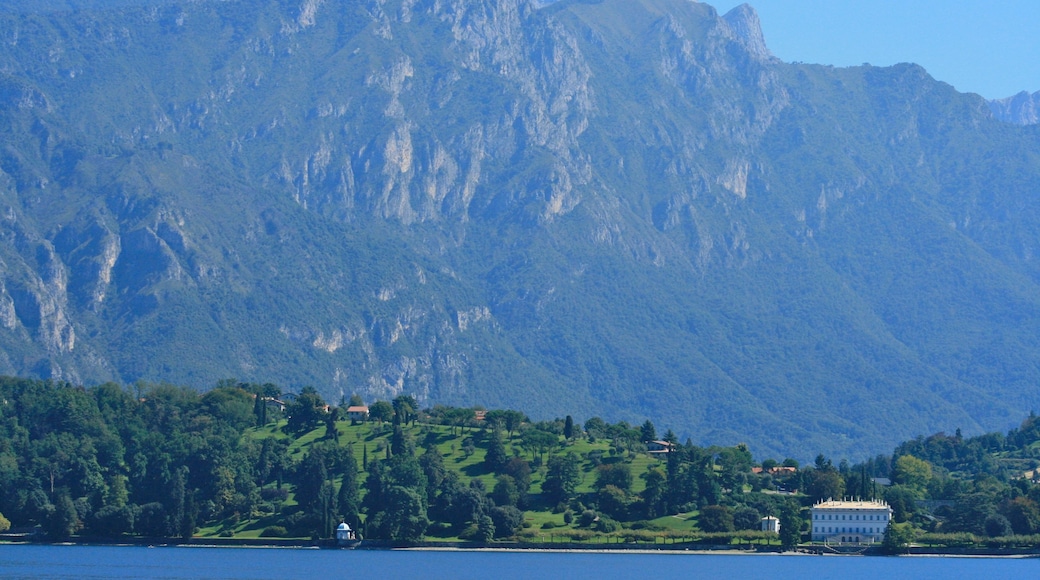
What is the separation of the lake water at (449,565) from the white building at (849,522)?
699 cm

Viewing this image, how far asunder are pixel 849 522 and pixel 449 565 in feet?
160

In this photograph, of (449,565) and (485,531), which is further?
(485,531)

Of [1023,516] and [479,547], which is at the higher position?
[1023,516]

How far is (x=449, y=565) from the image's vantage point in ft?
533

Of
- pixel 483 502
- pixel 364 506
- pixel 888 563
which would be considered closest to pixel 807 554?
pixel 888 563

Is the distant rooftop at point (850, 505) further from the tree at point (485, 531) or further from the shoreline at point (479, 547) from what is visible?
the tree at point (485, 531)

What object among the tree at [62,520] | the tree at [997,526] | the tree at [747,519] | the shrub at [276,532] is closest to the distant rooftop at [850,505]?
the tree at [747,519]

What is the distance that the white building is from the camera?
632 ft

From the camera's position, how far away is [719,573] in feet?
515

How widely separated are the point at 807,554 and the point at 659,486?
687 inches

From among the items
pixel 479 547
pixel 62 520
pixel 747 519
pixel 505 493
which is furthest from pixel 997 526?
pixel 62 520

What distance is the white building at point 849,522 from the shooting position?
192625mm

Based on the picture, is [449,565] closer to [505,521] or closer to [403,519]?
[403,519]

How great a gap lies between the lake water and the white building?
22.9 feet
